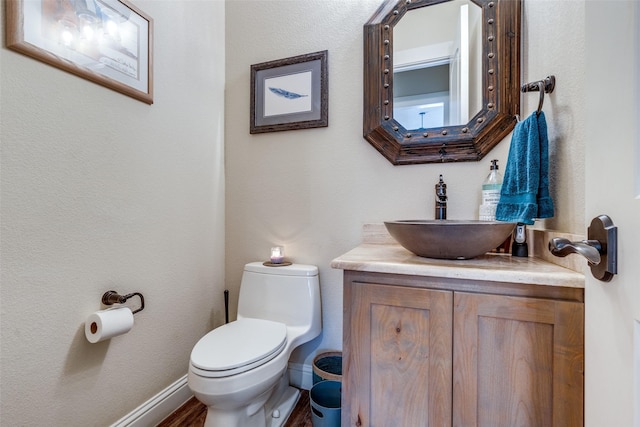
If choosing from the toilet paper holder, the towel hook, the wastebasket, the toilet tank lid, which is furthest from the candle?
the towel hook

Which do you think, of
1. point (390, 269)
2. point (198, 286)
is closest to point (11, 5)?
point (198, 286)

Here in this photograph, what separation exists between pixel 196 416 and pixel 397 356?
1129 millimetres

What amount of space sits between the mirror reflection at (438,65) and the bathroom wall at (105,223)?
1.10m

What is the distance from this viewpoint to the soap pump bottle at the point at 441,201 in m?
1.34

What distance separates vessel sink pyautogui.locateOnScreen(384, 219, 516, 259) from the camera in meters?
0.89

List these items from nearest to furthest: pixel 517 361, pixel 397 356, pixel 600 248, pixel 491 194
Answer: pixel 600 248 → pixel 517 361 → pixel 397 356 → pixel 491 194

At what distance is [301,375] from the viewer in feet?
5.40

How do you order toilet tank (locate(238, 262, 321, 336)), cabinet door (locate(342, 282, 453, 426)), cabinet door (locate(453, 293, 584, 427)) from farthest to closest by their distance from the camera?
1. toilet tank (locate(238, 262, 321, 336))
2. cabinet door (locate(342, 282, 453, 426))
3. cabinet door (locate(453, 293, 584, 427))

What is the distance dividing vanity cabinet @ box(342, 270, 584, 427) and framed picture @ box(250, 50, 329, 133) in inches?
41.3

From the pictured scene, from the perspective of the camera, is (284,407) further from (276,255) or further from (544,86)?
(544,86)

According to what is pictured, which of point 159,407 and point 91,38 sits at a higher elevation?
point 91,38

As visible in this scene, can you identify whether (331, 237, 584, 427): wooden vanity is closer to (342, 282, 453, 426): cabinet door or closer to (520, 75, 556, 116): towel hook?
(342, 282, 453, 426): cabinet door

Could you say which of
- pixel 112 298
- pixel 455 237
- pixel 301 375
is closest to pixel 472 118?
pixel 455 237

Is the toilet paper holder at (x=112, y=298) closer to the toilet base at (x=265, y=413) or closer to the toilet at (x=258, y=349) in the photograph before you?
the toilet at (x=258, y=349)
